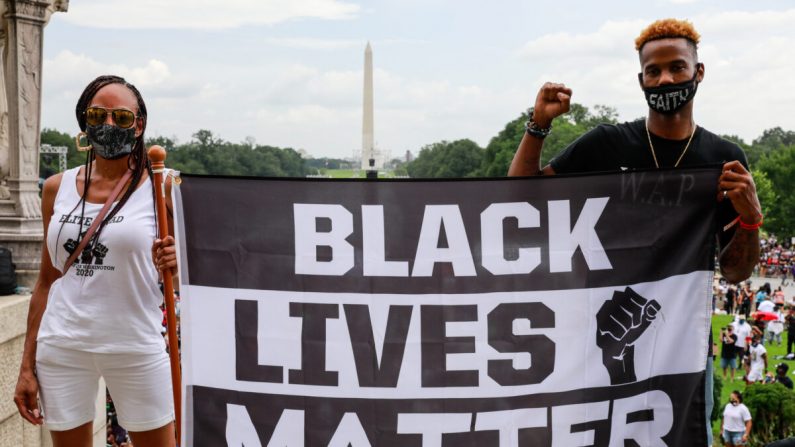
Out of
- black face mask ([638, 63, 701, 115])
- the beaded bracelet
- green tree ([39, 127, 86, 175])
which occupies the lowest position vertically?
the beaded bracelet

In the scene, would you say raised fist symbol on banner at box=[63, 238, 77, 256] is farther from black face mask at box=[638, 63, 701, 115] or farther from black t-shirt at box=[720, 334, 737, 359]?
black t-shirt at box=[720, 334, 737, 359]

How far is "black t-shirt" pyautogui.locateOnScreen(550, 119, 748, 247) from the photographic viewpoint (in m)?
3.21

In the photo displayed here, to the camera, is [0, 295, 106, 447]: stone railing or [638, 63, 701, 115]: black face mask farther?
[0, 295, 106, 447]: stone railing

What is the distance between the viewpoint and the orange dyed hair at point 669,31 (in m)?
3.09

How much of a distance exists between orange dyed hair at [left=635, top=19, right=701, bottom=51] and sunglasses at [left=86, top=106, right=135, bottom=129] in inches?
72.2

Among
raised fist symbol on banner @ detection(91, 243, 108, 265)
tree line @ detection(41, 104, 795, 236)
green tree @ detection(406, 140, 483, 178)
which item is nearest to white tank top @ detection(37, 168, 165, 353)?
raised fist symbol on banner @ detection(91, 243, 108, 265)

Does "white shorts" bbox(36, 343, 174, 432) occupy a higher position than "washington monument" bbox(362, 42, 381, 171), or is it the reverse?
"washington monument" bbox(362, 42, 381, 171)

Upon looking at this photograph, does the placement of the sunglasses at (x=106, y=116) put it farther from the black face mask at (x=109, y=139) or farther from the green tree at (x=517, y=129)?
the green tree at (x=517, y=129)

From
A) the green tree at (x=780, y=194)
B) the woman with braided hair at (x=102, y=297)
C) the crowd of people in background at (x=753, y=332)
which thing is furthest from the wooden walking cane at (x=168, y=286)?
the green tree at (x=780, y=194)

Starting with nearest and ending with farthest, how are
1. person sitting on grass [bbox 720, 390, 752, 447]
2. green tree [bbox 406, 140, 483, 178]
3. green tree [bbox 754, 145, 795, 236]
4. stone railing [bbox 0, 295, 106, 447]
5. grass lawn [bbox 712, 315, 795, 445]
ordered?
stone railing [bbox 0, 295, 106, 447], person sitting on grass [bbox 720, 390, 752, 447], grass lawn [bbox 712, 315, 795, 445], green tree [bbox 754, 145, 795, 236], green tree [bbox 406, 140, 483, 178]

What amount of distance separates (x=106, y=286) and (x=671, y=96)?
204 cm

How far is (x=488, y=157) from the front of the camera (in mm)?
94438

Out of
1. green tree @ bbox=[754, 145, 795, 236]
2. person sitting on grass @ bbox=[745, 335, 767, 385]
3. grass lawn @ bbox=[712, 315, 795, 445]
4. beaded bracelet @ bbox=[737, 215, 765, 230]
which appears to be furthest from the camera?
green tree @ bbox=[754, 145, 795, 236]

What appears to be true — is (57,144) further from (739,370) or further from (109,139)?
(109,139)
